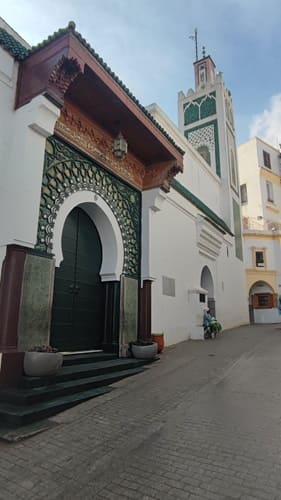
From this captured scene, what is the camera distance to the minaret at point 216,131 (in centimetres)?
1450

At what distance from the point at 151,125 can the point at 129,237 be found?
6.93ft

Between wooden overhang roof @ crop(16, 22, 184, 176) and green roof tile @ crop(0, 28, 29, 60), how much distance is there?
7cm

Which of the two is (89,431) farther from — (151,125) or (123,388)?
(151,125)

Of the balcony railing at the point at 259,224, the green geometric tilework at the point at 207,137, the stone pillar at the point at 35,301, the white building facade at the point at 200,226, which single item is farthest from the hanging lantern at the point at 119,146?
the balcony railing at the point at 259,224

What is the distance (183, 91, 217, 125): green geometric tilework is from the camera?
15.1m

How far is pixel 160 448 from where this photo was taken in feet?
8.96

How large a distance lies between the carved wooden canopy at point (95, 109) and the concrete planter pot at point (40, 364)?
10.4 ft

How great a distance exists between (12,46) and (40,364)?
413 cm

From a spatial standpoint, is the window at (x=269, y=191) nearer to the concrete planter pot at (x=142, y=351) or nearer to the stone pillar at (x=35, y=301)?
the concrete planter pot at (x=142, y=351)

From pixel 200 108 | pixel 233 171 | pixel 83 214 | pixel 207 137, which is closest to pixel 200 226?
pixel 83 214

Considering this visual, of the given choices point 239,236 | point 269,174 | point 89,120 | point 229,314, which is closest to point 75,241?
point 89,120

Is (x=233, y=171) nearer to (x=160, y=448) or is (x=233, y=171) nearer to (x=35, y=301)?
(x=35, y=301)

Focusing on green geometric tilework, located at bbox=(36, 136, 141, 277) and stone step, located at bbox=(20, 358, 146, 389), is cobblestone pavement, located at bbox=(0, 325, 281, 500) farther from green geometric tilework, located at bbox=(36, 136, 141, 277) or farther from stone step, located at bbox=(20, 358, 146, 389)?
green geometric tilework, located at bbox=(36, 136, 141, 277)

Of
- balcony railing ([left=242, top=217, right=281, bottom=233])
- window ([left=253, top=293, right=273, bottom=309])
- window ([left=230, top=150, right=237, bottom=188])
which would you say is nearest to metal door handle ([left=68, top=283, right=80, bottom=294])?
window ([left=230, top=150, right=237, bottom=188])
